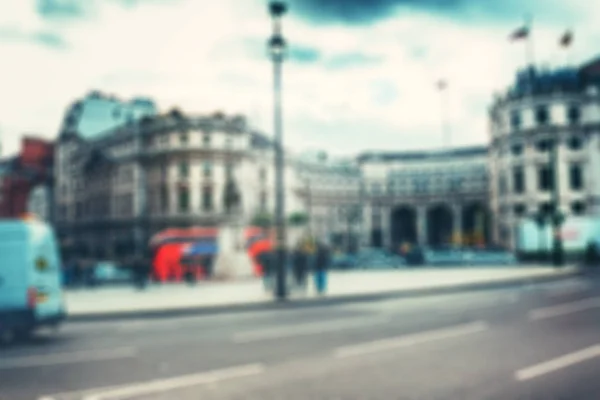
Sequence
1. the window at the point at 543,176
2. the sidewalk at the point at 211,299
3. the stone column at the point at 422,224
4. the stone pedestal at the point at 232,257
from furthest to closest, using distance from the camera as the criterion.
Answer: the stone column at the point at 422,224, the window at the point at 543,176, the stone pedestal at the point at 232,257, the sidewalk at the point at 211,299

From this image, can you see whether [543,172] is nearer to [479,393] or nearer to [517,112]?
[517,112]

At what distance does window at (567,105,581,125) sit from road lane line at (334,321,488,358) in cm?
4050

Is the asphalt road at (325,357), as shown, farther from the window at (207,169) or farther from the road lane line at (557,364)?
the window at (207,169)

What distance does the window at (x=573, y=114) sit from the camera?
152 ft

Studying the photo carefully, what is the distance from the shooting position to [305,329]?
11234mm

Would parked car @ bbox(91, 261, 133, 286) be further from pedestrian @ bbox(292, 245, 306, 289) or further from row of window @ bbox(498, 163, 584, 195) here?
row of window @ bbox(498, 163, 584, 195)

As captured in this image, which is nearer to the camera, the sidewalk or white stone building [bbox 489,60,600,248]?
the sidewalk

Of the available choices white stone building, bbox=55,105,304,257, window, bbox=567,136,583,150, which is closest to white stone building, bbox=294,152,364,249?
white stone building, bbox=55,105,304,257

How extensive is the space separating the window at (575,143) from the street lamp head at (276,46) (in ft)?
124

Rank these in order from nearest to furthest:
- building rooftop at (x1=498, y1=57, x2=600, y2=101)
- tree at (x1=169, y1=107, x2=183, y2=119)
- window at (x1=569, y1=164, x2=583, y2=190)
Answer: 1. building rooftop at (x1=498, y1=57, x2=600, y2=101)
2. window at (x1=569, y1=164, x2=583, y2=190)
3. tree at (x1=169, y1=107, x2=183, y2=119)

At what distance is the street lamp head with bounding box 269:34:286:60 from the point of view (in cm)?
1711

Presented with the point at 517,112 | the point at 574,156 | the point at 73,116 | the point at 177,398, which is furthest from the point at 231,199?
the point at 73,116

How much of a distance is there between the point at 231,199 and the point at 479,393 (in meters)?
25.6

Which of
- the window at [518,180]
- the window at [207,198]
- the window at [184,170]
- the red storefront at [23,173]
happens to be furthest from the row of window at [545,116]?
the red storefront at [23,173]
